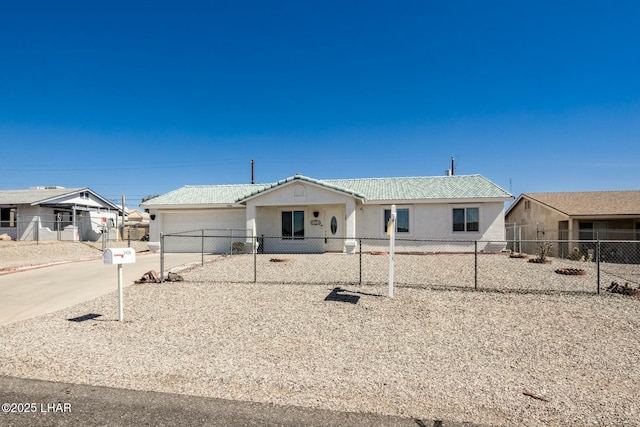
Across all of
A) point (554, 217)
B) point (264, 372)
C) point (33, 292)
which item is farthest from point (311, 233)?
point (264, 372)

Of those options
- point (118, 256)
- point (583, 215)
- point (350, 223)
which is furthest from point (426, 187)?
point (118, 256)

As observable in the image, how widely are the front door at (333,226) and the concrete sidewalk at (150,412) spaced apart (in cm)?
1561

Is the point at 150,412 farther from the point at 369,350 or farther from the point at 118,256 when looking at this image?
the point at 118,256

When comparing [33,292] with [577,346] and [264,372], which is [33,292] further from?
[577,346]

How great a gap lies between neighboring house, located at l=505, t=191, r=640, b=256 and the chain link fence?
100 cm

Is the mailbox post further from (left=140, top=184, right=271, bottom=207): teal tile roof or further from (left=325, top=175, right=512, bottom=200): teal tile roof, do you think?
(left=325, top=175, right=512, bottom=200): teal tile roof

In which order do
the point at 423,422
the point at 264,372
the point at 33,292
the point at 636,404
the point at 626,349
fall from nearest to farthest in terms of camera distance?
the point at 423,422, the point at 636,404, the point at 264,372, the point at 626,349, the point at 33,292

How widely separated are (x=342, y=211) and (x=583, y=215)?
12.1 m

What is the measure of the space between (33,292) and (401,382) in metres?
9.98

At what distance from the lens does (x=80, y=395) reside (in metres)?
4.14

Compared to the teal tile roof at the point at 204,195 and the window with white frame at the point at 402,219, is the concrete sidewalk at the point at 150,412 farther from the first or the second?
the teal tile roof at the point at 204,195

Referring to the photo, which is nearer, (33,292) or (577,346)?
(577,346)

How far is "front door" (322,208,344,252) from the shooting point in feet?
64.0

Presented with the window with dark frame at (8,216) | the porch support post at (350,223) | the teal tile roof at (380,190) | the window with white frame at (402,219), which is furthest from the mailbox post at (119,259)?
the window with dark frame at (8,216)
